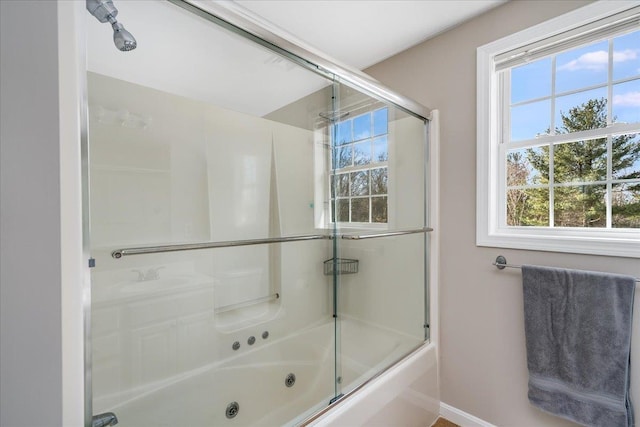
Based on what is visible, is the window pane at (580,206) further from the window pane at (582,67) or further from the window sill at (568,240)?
the window pane at (582,67)

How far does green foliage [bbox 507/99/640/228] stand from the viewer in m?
1.33

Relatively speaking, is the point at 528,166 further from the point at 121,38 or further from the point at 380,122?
the point at 121,38

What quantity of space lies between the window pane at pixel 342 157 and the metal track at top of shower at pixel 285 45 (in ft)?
1.13

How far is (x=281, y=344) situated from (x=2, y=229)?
1.55 meters

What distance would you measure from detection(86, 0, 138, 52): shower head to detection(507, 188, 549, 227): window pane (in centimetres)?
192

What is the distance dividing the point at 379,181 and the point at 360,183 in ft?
0.44

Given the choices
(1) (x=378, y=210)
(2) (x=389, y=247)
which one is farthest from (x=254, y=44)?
(2) (x=389, y=247)

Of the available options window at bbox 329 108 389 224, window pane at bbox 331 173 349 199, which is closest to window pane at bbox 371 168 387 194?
window at bbox 329 108 389 224

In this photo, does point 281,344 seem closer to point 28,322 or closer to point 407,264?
point 407,264

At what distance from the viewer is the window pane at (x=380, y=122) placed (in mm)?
1764

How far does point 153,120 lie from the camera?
1443mm

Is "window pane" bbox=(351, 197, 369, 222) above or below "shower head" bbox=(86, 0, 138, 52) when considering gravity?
below

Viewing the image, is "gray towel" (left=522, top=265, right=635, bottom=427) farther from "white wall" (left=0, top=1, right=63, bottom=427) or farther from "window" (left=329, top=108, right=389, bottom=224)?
"white wall" (left=0, top=1, right=63, bottom=427)

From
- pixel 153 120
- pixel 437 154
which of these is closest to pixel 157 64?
pixel 153 120
